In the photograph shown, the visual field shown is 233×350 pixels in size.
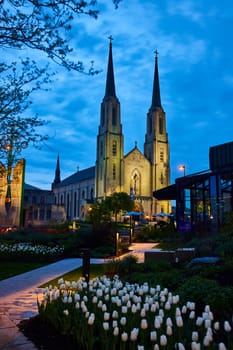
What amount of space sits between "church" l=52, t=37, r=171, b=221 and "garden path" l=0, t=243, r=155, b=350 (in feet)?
216

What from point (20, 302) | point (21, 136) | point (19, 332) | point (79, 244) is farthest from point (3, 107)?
point (79, 244)

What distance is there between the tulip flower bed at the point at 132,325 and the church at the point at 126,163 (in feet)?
235

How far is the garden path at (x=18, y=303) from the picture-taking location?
426 cm

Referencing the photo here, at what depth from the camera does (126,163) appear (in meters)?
85.0

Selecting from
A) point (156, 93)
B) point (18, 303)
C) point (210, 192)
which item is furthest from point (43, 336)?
point (156, 93)

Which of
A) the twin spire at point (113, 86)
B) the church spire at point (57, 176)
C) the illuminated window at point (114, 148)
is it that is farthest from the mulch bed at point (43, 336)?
the church spire at point (57, 176)

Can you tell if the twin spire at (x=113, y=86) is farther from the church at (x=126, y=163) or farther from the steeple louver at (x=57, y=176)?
the steeple louver at (x=57, y=176)

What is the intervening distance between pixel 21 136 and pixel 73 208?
94223mm

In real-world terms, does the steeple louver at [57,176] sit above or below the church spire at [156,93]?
below

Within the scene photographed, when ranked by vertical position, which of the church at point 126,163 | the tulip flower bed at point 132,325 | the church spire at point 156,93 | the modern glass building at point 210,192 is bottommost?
the tulip flower bed at point 132,325

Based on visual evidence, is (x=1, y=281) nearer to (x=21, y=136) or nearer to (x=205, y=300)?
(x=21, y=136)

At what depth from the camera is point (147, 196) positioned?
275ft

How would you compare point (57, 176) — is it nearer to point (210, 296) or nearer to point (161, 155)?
point (161, 155)

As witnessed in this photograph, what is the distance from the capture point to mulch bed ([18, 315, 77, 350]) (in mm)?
3993
